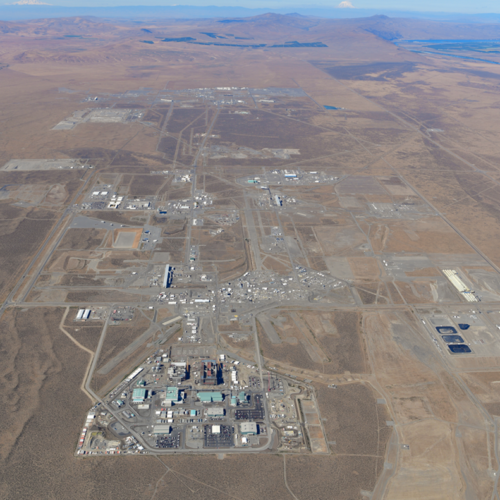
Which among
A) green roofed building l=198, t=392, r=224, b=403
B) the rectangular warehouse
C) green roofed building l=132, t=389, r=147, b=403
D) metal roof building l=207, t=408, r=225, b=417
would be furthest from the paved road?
metal roof building l=207, t=408, r=225, b=417

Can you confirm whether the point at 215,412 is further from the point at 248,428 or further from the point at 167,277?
the point at 167,277

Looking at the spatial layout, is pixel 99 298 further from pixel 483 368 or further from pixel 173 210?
pixel 483 368

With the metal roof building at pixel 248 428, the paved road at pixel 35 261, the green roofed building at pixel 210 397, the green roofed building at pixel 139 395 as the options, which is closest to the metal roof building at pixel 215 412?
the green roofed building at pixel 210 397

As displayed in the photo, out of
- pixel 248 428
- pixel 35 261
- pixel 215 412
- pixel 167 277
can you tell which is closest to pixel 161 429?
pixel 215 412

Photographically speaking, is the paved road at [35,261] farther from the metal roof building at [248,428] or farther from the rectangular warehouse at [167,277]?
the metal roof building at [248,428]

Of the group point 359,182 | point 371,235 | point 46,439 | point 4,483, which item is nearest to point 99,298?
point 46,439

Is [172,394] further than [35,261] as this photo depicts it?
No
